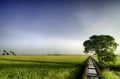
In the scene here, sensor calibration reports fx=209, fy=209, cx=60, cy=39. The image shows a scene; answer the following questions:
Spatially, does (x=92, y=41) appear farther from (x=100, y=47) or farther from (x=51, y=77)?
(x=51, y=77)

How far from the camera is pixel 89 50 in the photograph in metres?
52.9

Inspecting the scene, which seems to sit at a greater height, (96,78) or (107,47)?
(107,47)

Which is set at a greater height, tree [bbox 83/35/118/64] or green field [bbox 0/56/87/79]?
tree [bbox 83/35/118/64]

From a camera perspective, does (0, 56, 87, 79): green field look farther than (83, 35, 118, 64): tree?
No

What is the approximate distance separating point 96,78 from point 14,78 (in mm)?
5602

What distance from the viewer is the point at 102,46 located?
155 feet

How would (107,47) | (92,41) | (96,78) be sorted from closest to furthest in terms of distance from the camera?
(96,78), (107,47), (92,41)

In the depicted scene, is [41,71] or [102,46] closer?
[41,71]

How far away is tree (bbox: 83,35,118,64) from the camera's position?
142ft

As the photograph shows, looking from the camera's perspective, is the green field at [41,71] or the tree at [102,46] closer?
the green field at [41,71]

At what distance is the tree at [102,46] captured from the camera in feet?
142

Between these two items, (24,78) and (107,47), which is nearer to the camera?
(24,78)

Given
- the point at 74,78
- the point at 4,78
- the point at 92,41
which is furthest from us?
the point at 92,41

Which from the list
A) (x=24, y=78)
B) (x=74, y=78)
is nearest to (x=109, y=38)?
(x=74, y=78)
